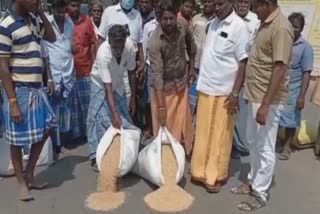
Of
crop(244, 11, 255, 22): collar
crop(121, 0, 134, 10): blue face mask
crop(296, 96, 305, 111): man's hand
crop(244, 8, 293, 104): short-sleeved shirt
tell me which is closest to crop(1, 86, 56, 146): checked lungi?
crop(244, 8, 293, 104): short-sleeved shirt

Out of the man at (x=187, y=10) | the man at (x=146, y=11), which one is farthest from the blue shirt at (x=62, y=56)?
the man at (x=187, y=10)

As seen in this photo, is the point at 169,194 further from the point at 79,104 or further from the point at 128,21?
the point at 128,21

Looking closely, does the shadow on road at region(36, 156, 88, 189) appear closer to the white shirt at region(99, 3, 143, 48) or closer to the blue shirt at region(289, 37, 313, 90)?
the white shirt at region(99, 3, 143, 48)

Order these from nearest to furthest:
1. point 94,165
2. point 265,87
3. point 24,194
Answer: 1. point 265,87
2. point 24,194
3. point 94,165

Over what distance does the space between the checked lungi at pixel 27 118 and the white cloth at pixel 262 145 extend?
1710 millimetres

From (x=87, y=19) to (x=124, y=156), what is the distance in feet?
6.17

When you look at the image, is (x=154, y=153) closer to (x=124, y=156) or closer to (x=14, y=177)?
(x=124, y=156)

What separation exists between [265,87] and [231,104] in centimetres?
47

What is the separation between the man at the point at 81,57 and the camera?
5.71 m

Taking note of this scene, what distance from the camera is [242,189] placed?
4.71 meters

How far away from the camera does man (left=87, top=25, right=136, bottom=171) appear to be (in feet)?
15.4

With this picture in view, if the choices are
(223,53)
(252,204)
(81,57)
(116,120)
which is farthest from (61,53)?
(252,204)

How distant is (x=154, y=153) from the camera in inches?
187

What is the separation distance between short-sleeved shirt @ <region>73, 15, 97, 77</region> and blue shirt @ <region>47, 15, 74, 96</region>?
0.20m
